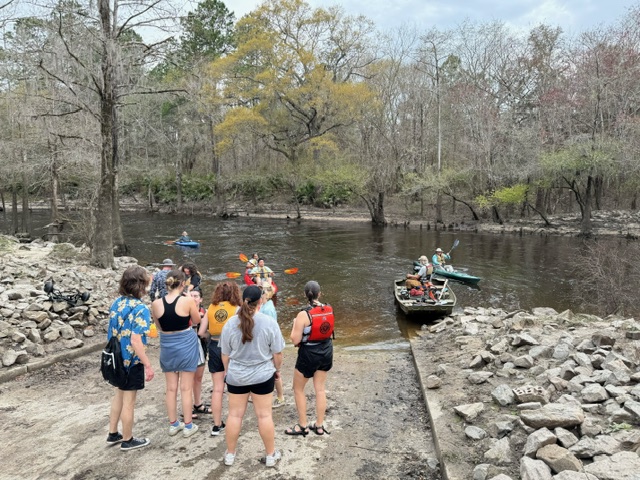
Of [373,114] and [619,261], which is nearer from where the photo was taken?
[619,261]

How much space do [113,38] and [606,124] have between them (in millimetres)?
27035

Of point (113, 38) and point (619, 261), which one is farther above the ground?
point (113, 38)

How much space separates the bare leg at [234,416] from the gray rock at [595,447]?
2612mm

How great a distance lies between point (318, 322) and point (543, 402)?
2350 mm

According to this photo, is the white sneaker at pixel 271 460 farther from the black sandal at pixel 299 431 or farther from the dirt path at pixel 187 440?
the black sandal at pixel 299 431

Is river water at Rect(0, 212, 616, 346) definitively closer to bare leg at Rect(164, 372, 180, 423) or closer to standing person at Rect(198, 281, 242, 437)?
standing person at Rect(198, 281, 242, 437)

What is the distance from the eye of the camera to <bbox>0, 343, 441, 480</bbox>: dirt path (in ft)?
12.4

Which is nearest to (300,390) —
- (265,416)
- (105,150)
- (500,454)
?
(265,416)

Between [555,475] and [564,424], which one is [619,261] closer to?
[564,424]

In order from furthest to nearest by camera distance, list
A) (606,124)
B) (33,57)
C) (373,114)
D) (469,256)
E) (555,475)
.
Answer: (373,114) → (606,124) → (469,256) → (33,57) → (555,475)

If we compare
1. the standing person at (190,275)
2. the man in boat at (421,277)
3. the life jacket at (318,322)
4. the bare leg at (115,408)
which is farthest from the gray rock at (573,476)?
the man in boat at (421,277)

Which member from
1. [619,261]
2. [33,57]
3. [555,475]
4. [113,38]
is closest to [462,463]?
[555,475]

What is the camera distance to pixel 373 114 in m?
35.2

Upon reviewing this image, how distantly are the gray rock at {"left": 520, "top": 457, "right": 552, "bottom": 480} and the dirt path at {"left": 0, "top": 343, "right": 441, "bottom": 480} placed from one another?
840 millimetres
